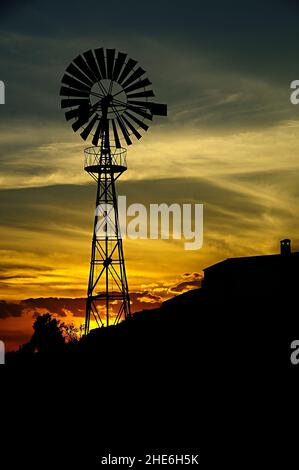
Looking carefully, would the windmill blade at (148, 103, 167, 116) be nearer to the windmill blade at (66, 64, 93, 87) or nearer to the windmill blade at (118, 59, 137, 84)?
the windmill blade at (118, 59, 137, 84)

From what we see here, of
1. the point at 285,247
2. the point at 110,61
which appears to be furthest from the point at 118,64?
the point at 285,247

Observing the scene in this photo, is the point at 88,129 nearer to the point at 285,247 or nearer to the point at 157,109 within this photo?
the point at 157,109

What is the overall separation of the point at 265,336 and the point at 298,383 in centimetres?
449

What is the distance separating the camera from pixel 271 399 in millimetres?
21031

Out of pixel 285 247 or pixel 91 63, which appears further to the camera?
pixel 285 247

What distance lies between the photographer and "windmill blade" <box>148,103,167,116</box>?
1382 inches

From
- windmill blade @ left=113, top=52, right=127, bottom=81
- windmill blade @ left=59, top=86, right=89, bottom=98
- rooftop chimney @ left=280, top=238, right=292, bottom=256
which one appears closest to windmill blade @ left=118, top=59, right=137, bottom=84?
windmill blade @ left=113, top=52, right=127, bottom=81

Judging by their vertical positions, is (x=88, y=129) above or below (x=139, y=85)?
below

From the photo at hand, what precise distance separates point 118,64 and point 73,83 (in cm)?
253

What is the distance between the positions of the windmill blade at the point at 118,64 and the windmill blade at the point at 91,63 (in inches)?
33.2

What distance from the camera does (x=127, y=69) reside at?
34.6m

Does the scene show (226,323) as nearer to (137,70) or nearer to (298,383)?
(298,383)

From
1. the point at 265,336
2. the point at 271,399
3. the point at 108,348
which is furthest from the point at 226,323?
the point at 271,399
